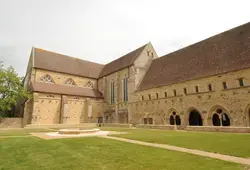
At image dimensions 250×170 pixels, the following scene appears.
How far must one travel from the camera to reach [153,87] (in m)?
25.0

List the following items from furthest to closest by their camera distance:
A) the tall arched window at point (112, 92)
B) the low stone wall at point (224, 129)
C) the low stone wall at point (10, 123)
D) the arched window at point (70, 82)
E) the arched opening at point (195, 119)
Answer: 1. the arched window at point (70, 82)
2. the tall arched window at point (112, 92)
3. the low stone wall at point (10, 123)
4. the arched opening at point (195, 119)
5. the low stone wall at point (224, 129)

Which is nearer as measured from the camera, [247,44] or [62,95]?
[247,44]

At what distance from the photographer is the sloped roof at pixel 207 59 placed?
17616mm

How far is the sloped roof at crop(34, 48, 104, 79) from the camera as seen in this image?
1291 inches

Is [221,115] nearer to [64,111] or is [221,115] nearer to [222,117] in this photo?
[222,117]

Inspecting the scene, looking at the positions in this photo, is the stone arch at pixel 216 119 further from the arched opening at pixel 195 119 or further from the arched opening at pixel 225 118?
the arched opening at pixel 195 119

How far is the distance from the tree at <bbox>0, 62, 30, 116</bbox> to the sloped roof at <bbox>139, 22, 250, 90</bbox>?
70.5 feet

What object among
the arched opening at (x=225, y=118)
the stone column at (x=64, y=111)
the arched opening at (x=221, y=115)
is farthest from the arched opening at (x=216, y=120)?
the stone column at (x=64, y=111)

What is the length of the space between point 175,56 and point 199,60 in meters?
5.55

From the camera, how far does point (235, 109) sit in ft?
52.4

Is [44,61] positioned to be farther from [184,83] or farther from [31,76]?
[184,83]

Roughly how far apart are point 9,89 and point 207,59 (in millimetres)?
32275

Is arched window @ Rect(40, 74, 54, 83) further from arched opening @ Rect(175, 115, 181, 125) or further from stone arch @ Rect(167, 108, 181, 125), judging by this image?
arched opening @ Rect(175, 115, 181, 125)

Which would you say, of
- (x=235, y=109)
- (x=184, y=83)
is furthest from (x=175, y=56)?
(x=235, y=109)
